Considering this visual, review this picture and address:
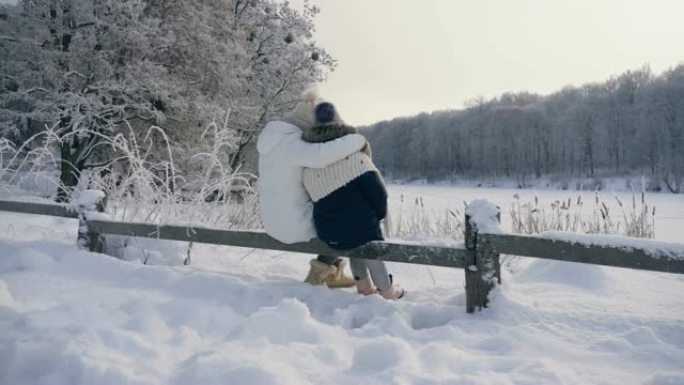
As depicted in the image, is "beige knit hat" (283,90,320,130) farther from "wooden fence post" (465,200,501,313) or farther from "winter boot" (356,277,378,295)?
"wooden fence post" (465,200,501,313)

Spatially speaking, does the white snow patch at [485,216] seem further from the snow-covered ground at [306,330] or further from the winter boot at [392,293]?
the winter boot at [392,293]

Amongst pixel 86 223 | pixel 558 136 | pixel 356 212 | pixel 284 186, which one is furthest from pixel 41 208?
pixel 558 136

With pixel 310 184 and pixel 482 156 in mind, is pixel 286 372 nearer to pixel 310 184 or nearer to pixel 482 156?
pixel 310 184

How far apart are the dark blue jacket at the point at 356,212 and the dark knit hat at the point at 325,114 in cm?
48

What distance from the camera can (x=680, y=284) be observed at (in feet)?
14.4

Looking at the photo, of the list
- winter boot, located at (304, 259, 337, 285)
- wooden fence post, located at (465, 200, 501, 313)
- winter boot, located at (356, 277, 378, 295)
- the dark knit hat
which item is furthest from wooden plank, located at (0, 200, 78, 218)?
wooden fence post, located at (465, 200, 501, 313)

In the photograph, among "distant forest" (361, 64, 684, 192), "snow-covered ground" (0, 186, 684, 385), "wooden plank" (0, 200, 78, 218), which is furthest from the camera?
"distant forest" (361, 64, 684, 192)

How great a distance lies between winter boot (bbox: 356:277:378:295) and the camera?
12.6 feet

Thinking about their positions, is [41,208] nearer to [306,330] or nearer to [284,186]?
[284,186]

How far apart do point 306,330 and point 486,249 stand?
128 centimetres

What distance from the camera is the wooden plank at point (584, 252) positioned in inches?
109

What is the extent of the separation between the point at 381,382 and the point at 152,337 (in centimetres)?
125

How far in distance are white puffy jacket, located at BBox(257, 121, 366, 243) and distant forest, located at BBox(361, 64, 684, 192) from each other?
37.8 meters

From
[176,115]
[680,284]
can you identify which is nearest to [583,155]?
[176,115]
